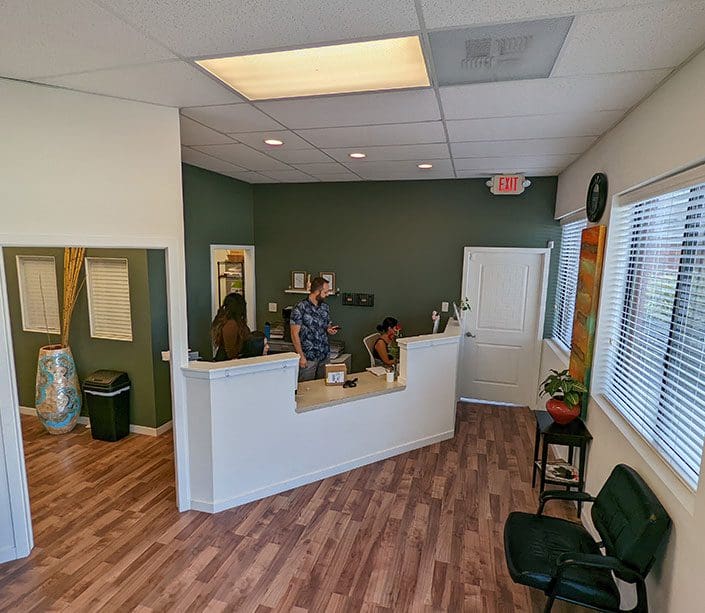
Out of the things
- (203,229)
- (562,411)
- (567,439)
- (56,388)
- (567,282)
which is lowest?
(56,388)

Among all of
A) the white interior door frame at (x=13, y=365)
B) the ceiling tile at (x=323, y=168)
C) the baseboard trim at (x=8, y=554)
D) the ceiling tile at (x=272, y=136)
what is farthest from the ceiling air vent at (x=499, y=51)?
the baseboard trim at (x=8, y=554)

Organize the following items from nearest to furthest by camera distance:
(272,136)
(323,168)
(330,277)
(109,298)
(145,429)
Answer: (272,136), (109,298), (145,429), (323,168), (330,277)

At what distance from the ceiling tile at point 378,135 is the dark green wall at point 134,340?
198 cm

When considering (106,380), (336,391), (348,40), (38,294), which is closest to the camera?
(348,40)

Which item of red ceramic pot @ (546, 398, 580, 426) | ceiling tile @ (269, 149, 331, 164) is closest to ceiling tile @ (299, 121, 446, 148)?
ceiling tile @ (269, 149, 331, 164)

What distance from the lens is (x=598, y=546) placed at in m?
2.17

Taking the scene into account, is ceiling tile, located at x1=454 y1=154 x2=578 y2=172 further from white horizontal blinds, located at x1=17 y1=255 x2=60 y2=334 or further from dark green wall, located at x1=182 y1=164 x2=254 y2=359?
white horizontal blinds, located at x1=17 y1=255 x2=60 y2=334

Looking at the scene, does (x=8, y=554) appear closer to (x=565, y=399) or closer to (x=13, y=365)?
(x=13, y=365)

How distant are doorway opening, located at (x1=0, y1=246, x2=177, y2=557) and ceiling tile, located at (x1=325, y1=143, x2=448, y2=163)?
1886 millimetres

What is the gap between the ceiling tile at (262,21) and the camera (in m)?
1.46

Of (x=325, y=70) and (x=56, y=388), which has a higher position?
(x=325, y=70)

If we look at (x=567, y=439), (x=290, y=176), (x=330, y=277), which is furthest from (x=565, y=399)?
(x=290, y=176)

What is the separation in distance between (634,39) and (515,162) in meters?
2.49

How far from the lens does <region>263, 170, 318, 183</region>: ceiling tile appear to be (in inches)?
187
